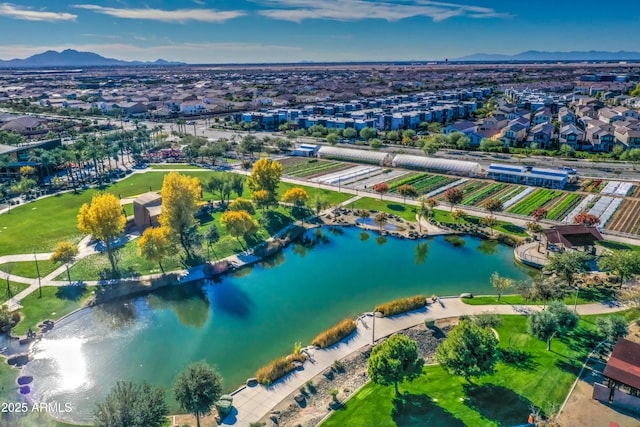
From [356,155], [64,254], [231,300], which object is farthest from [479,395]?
[356,155]

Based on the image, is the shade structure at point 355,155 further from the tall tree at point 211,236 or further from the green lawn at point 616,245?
the tall tree at point 211,236

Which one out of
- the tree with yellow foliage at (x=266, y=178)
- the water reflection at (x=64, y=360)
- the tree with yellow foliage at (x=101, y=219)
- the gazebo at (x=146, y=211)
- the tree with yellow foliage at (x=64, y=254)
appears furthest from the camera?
the tree with yellow foliage at (x=266, y=178)

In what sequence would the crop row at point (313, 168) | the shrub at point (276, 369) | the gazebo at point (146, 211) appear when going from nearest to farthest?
the shrub at point (276, 369) → the gazebo at point (146, 211) → the crop row at point (313, 168)

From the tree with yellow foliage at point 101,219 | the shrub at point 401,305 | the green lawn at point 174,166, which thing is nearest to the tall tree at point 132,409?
the shrub at point 401,305

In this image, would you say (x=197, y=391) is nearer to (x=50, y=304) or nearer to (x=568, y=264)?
(x=50, y=304)

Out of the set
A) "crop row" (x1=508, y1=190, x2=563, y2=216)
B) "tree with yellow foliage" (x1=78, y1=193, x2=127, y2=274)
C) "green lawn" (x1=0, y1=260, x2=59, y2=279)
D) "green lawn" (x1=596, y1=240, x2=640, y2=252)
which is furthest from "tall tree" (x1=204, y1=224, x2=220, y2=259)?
"green lawn" (x1=596, y1=240, x2=640, y2=252)

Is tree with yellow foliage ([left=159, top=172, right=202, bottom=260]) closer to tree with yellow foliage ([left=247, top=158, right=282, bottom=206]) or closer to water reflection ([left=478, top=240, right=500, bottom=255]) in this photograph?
tree with yellow foliage ([left=247, top=158, right=282, bottom=206])

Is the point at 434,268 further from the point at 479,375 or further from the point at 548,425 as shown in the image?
the point at 548,425
